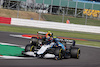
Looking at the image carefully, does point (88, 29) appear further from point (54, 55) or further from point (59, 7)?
point (54, 55)

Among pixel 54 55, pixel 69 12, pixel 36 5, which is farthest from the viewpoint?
pixel 36 5

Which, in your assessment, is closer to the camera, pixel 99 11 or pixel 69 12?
pixel 69 12

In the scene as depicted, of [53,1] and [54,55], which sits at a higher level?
[53,1]

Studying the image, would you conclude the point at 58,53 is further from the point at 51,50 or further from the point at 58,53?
the point at 51,50

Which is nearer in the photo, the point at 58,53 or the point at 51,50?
the point at 58,53

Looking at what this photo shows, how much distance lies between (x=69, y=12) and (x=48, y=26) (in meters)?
8.35

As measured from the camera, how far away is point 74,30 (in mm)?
27141

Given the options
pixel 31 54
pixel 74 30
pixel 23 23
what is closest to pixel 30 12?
pixel 23 23

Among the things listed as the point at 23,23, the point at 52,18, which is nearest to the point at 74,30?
the point at 52,18

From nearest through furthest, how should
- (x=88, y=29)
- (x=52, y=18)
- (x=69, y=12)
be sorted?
1. (x=88, y=29)
2. (x=52, y=18)
3. (x=69, y=12)

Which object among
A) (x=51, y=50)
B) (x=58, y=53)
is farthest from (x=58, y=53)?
(x=51, y=50)

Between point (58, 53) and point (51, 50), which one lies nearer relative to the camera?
point (58, 53)

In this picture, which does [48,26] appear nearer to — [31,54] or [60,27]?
[60,27]

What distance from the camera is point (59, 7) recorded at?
124 feet
